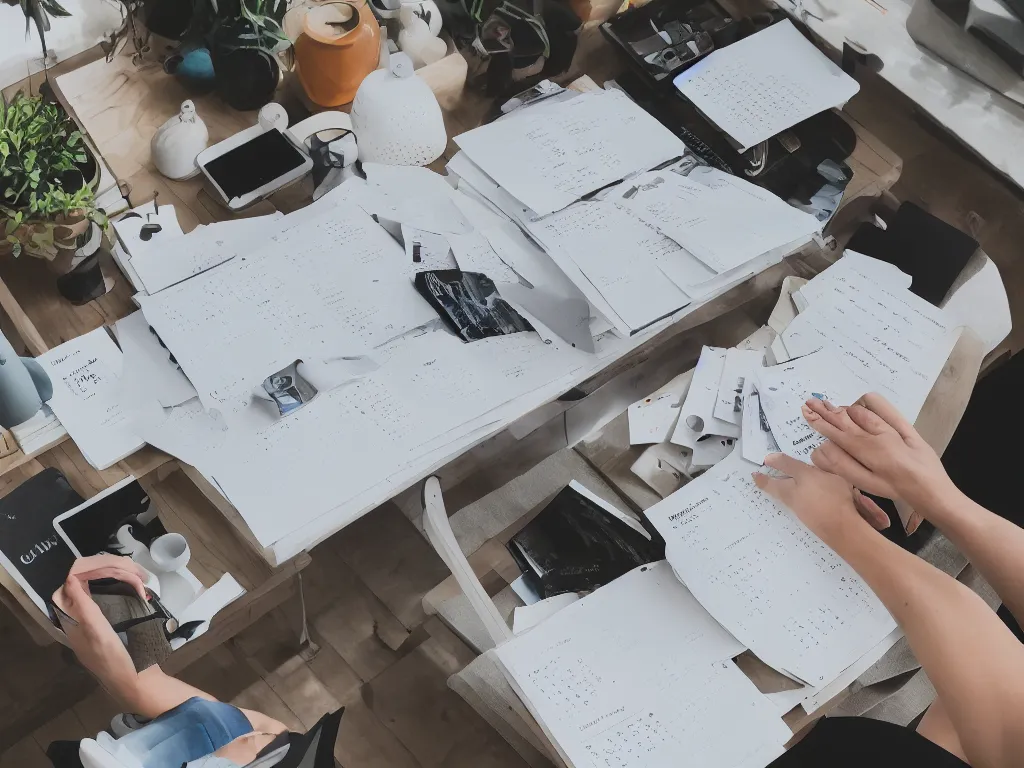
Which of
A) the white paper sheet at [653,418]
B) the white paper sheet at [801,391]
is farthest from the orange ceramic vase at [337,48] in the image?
the white paper sheet at [801,391]

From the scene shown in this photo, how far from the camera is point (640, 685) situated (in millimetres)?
1103

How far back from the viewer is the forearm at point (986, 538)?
1104mm

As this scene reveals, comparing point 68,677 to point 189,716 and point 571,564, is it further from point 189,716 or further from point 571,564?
point 571,564

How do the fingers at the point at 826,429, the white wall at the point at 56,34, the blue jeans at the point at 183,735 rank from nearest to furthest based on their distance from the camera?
1. the blue jeans at the point at 183,735
2. the fingers at the point at 826,429
3. the white wall at the point at 56,34

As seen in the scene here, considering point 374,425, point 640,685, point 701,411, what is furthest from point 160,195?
point 640,685

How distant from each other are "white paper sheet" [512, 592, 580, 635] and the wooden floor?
0.54 meters

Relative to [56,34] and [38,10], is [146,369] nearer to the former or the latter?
[38,10]

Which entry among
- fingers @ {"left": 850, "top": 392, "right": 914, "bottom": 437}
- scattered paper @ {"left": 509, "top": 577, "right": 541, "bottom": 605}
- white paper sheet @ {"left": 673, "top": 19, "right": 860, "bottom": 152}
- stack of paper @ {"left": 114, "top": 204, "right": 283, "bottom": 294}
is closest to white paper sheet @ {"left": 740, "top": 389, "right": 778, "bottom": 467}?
fingers @ {"left": 850, "top": 392, "right": 914, "bottom": 437}

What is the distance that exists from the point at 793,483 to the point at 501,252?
1.78ft

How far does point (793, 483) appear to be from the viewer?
1223 millimetres

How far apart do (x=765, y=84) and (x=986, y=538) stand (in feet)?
2.79

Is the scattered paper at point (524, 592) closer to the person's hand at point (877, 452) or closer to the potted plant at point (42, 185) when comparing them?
the person's hand at point (877, 452)

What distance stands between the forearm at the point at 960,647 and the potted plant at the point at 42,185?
3.73 ft

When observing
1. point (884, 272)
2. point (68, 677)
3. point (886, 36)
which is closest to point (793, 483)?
point (884, 272)
